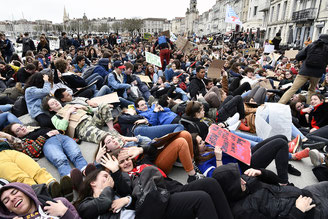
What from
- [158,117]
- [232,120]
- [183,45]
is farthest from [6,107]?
[183,45]

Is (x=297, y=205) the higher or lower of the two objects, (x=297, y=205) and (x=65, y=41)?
the lower

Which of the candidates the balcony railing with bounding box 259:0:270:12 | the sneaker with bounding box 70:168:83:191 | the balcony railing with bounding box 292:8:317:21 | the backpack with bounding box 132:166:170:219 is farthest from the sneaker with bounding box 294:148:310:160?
the balcony railing with bounding box 259:0:270:12

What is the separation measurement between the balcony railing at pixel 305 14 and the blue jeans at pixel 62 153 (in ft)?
81.7

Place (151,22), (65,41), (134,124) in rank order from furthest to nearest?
(151,22), (65,41), (134,124)

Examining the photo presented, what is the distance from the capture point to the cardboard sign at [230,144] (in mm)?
2732

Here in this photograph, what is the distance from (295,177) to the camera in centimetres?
311

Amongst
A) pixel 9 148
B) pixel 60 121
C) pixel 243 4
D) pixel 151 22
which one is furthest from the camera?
pixel 151 22

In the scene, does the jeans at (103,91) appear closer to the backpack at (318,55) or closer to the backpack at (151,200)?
the backpack at (151,200)

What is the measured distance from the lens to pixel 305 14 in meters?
21.2

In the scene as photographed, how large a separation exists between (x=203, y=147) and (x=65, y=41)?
1286 centimetres

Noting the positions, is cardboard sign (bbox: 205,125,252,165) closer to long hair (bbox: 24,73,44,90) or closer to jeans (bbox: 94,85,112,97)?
jeans (bbox: 94,85,112,97)

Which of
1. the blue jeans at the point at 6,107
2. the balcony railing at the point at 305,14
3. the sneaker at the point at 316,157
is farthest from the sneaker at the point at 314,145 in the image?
the balcony railing at the point at 305,14

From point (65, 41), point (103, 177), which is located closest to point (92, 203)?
point (103, 177)

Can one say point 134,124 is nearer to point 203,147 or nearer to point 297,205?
point 203,147
